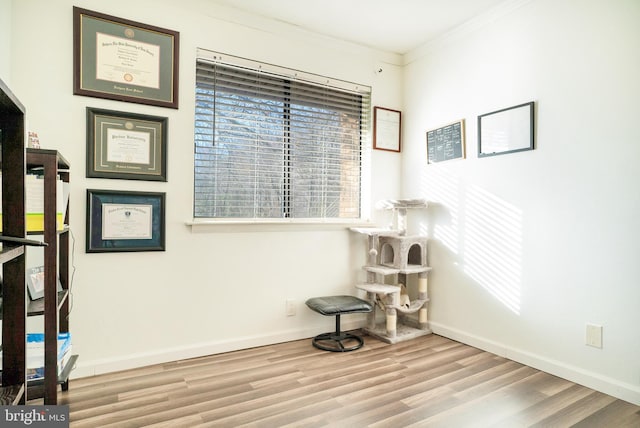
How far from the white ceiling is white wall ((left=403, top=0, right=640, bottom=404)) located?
172 millimetres

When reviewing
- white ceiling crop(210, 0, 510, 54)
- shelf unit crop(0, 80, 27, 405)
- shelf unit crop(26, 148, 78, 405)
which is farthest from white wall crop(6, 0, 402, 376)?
shelf unit crop(0, 80, 27, 405)

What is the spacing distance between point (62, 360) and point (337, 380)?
144cm

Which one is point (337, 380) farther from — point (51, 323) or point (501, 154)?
point (501, 154)

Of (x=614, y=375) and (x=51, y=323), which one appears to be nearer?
(x=51, y=323)

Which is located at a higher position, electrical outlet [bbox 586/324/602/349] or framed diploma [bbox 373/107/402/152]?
framed diploma [bbox 373/107/402/152]

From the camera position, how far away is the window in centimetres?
271

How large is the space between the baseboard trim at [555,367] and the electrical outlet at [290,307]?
1237 millimetres

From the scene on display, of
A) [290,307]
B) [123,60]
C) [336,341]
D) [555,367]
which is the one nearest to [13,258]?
[123,60]

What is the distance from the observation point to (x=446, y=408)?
1.96 m

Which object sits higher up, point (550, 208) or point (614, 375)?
point (550, 208)

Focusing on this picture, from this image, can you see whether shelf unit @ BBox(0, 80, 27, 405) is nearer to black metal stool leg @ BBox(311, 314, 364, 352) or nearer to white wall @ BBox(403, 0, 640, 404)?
black metal stool leg @ BBox(311, 314, 364, 352)

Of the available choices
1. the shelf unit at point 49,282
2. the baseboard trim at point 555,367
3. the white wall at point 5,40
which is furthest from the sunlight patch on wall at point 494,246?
the white wall at point 5,40

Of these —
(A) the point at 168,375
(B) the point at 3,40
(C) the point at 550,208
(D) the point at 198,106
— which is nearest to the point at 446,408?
(C) the point at 550,208

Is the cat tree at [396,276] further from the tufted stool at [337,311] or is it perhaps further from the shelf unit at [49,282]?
the shelf unit at [49,282]
